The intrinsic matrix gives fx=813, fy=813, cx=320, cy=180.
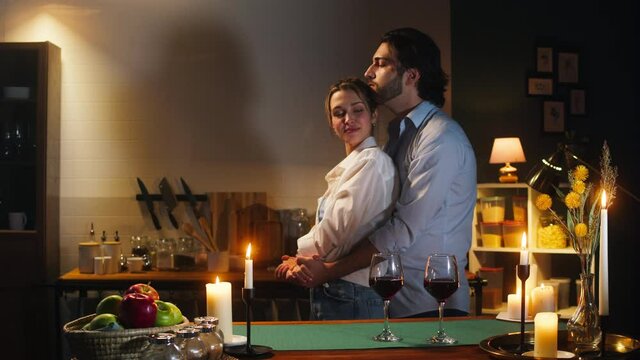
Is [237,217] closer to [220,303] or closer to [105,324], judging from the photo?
→ [220,303]

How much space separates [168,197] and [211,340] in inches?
138

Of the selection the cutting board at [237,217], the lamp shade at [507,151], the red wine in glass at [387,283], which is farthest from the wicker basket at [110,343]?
the lamp shade at [507,151]

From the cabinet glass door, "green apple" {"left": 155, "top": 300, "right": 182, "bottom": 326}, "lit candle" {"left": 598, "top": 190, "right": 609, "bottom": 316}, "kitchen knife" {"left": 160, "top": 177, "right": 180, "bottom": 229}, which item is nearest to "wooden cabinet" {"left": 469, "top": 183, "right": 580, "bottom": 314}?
"kitchen knife" {"left": 160, "top": 177, "right": 180, "bottom": 229}

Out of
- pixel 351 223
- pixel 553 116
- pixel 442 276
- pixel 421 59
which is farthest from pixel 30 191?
pixel 553 116

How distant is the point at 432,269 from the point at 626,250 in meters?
4.42

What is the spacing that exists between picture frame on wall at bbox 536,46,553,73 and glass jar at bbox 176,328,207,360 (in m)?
5.00

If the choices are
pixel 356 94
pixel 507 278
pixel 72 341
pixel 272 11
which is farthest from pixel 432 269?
pixel 507 278

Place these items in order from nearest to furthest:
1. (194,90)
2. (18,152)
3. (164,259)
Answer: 1. (164,259)
2. (18,152)
3. (194,90)

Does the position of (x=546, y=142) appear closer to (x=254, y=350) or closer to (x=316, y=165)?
(x=316, y=165)

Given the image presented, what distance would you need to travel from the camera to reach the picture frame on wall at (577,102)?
6.32 m

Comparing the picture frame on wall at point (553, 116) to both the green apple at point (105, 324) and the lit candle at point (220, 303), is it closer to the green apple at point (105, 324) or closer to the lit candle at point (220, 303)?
the lit candle at point (220, 303)

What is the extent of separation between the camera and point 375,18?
5.50 m

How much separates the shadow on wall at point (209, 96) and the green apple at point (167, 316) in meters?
3.30

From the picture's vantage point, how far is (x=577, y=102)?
20.8 ft
